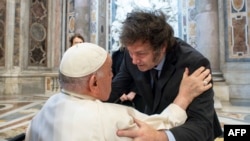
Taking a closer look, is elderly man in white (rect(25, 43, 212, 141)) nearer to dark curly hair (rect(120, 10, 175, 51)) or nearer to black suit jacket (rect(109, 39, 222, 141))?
black suit jacket (rect(109, 39, 222, 141))

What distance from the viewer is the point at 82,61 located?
1.04m

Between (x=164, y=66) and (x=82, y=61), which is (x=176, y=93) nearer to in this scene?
(x=164, y=66)

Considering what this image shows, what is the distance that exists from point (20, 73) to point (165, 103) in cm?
847

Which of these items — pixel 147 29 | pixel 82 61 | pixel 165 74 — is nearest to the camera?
pixel 82 61

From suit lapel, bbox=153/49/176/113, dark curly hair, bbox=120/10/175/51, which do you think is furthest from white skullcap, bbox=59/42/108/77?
suit lapel, bbox=153/49/176/113

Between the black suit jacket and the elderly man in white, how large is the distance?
0.05 meters

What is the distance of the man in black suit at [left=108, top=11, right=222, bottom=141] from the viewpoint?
1.23m

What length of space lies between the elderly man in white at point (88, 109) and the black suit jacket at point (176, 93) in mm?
52

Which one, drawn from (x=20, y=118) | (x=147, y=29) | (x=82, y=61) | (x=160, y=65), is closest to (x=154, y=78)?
(x=160, y=65)

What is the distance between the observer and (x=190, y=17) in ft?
28.1

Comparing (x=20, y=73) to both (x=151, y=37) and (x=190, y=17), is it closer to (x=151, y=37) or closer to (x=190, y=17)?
(x=190, y=17)

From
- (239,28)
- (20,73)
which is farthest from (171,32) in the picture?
(20,73)

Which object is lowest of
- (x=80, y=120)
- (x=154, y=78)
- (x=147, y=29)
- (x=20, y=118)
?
(x=20, y=118)

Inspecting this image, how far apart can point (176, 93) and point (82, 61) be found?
0.56 metres
